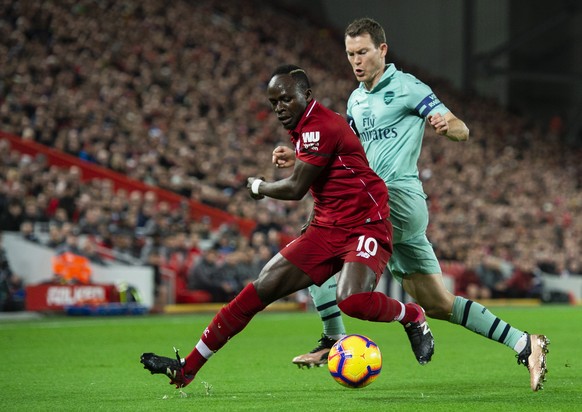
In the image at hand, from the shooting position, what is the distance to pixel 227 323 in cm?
693

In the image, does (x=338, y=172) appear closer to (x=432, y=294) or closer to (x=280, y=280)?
(x=280, y=280)

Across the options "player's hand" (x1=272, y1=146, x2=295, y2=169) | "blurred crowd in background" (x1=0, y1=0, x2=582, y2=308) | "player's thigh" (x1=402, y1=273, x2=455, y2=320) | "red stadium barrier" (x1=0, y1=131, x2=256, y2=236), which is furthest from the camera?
"red stadium barrier" (x1=0, y1=131, x2=256, y2=236)

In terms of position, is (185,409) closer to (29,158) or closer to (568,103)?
(29,158)

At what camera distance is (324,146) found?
21.9ft

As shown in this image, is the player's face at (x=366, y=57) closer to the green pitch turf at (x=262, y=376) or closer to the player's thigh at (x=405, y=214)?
the player's thigh at (x=405, y=214)

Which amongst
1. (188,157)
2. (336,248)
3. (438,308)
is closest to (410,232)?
(438,308)

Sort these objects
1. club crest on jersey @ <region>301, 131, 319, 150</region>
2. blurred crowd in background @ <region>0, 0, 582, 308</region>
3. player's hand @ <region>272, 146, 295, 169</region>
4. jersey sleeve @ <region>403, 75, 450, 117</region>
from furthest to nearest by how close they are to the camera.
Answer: blurred crowd in background @ <region>0, 0, 582, 308</region> < jersey sleeve @ <region>403, 75, 450, 117</region> < player's hand @ <region>272, 146, 295, 169</region> < club crest on jersey @ <region>301, 131, 319, 150</region>

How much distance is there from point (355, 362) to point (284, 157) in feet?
4.78

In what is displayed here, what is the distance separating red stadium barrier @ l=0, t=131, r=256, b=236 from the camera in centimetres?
2186

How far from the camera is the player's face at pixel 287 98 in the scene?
6.71 meters

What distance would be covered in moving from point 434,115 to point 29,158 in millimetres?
15711

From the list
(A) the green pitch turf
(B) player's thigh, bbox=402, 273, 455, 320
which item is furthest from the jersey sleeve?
(A) the green pitch turf

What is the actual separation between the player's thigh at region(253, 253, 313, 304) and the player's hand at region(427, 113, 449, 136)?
52.0 inches

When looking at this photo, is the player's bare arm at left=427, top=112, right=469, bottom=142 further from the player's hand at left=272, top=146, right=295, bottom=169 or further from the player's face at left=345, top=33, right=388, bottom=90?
the player's hand at left=272, top=146, right=295, bottom=169
